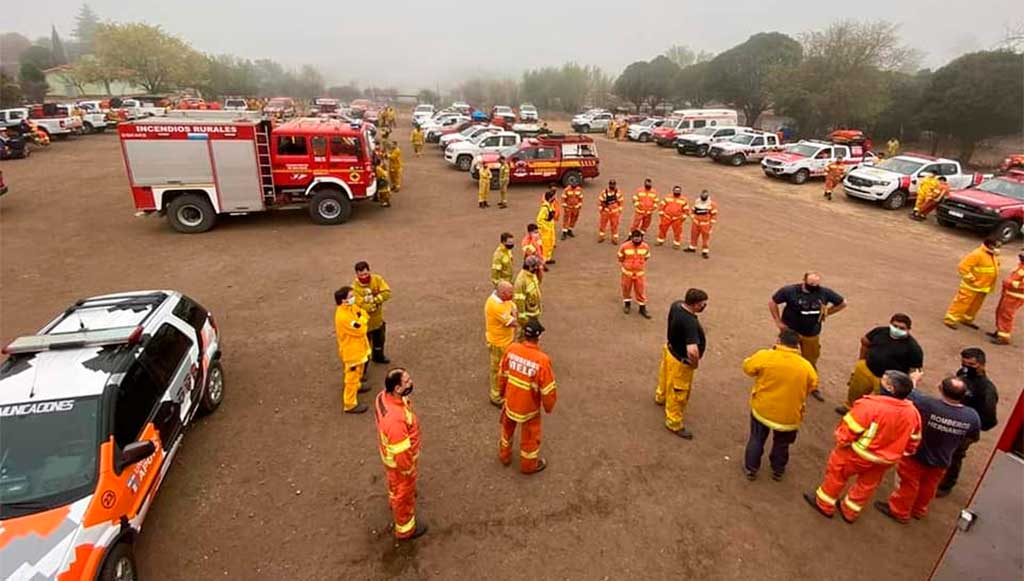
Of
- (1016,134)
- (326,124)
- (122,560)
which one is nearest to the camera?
(122,560)

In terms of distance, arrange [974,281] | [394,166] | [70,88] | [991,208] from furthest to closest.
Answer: [70,88]
[394,166]
[991,208]
[974,281]

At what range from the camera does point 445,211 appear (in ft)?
48.2

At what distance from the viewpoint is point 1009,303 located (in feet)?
25.5

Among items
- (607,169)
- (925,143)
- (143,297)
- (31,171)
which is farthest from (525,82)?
(143,297)

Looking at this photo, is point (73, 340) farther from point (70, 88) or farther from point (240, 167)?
point (70, 88)

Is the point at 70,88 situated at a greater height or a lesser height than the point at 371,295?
greater

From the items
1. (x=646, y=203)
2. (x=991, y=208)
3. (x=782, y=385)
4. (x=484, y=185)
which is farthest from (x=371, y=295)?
(x=991, y=208)

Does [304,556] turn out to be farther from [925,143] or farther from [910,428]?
[925,143]

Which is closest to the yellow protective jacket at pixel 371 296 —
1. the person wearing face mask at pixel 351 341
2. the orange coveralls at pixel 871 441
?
the person wearing face mask at pixel 351 341

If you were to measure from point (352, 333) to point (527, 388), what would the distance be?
2.14 m

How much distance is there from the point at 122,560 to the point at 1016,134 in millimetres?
40482

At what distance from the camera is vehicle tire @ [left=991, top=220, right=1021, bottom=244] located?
44.3ft

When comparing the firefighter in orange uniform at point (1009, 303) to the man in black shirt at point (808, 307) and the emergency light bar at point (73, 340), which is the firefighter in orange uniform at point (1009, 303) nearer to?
the man in black shirt at point (808, 307)

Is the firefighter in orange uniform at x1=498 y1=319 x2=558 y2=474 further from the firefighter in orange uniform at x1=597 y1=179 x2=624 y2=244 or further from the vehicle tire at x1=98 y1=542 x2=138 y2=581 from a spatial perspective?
the firefighter in orange uniform at x1=597 y1=179 x2=624 y2=244
